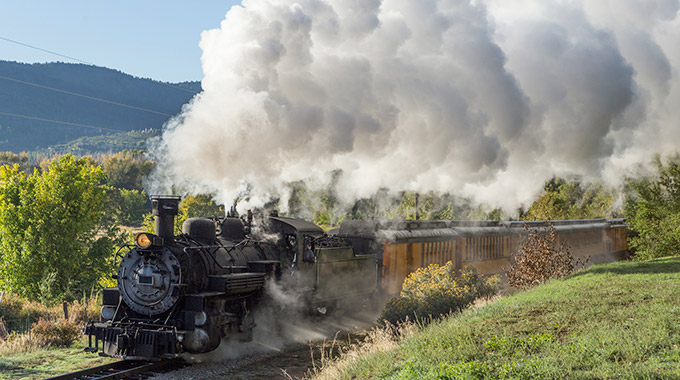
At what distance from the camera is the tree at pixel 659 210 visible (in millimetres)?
24078

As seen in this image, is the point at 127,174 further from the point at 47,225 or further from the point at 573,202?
the point at 47,225

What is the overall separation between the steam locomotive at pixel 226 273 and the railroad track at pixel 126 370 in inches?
8.7

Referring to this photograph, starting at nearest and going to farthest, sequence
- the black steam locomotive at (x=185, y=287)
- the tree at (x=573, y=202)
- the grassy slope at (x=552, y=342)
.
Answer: the grassy slope at (x=552, y=342) → the black steam locomotive at (x=185, y=287) → the tree at (x=573, y=202)

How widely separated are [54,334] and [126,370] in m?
3.84

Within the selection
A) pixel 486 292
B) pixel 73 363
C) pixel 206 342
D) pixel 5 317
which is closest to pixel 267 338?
pixel 206 342

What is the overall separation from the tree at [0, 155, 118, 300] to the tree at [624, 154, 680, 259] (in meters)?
22.1

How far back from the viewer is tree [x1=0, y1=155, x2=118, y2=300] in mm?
15047

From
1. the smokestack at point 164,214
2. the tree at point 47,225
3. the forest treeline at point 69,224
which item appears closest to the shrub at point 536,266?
the forest treeline at point 69,224

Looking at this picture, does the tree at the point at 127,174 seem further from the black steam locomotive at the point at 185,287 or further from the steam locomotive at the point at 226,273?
the black steam locomotive at the point at 185,287

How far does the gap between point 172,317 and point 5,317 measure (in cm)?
825

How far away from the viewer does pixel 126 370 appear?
29.9 ft

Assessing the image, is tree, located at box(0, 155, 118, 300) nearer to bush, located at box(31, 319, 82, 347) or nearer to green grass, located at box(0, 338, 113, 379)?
bush, located at box(31, 319, 82, 347)

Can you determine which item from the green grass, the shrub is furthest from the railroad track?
the shrub

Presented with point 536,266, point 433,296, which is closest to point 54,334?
point 433,296
